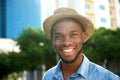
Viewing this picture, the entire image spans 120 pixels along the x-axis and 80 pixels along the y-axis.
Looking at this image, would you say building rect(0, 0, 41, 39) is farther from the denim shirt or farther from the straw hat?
the denim shirt

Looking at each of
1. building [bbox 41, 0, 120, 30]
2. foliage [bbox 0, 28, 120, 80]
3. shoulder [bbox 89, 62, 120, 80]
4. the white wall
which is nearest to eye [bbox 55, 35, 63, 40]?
shoulder [bbox 89, 62, 120, 80]

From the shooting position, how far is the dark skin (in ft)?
6.15

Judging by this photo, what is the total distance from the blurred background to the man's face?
64.5 ft

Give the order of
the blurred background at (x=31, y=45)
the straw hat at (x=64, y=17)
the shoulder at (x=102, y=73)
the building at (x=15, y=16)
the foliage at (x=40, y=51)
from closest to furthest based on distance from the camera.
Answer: the shoulder at (x=102, y=73)
the straw hat at (x=64, y=17)
the foliage at (x=40, y=51)
the blurred background at (x=31, y=45)
the building at (x=15, y=16)

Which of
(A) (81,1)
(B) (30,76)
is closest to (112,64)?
(B) (30,76)

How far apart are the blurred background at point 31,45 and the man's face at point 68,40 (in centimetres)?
1965

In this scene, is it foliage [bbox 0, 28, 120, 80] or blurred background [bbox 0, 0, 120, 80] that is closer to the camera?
foliage [bbox 0, 28, 120, 80]

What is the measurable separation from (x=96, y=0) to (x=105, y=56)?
21.2 meters

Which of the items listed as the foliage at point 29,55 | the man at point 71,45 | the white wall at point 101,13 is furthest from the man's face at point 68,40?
the white wall at point 101,13

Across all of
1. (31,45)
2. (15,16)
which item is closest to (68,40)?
(31,45)

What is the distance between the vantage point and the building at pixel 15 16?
3528 centimetres

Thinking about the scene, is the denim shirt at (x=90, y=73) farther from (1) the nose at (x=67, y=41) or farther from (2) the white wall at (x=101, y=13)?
(2) the white wall at (x=101, y=13)

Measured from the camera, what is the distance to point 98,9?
167ft

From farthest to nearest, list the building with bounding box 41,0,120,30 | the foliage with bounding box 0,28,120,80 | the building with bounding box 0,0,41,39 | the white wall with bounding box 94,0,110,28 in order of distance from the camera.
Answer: the white wall with bounding box 94,0,110,28 → the building with bounding box 41,0,120,30 → the building with bounding box 0,0,41,39 → the foliage with bounding box 0,28,120,80
